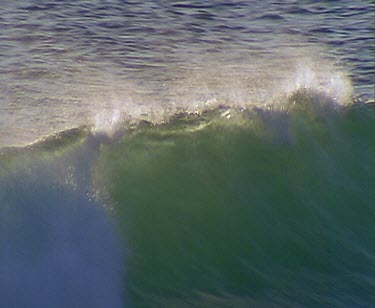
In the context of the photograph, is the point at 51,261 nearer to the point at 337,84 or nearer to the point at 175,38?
the point at 337,84

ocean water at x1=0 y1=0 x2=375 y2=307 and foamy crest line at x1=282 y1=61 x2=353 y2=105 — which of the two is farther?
foamy crest line at x1=282 y1=61 x2=353 y2=105

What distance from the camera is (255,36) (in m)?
8.76

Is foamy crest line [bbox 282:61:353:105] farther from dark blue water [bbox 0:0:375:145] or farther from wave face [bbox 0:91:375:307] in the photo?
wave face [bbox 0:91:375:307]

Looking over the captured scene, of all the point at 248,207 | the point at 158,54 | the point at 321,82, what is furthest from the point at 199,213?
the point at 158,54

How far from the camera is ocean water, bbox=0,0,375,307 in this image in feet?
17.7

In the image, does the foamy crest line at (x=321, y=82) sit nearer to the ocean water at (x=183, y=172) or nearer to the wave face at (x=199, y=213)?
the ocean water at (x=183, y=172)

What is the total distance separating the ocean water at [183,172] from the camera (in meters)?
5.40

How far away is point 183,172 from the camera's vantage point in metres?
6.23

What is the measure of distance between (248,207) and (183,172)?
0.58 metres

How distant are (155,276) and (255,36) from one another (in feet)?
13.1

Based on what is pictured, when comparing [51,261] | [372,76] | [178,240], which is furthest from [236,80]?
[51,261]

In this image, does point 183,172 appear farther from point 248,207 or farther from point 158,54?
point 158,54

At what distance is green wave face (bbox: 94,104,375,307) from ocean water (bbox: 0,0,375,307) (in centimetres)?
1

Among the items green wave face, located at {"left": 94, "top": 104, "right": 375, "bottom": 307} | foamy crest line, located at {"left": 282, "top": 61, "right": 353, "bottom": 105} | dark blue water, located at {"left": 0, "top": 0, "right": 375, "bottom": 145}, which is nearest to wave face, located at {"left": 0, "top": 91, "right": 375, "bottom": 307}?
green wave face, located at {"left": 94, "top": 104, "right": 375, "bottom": 307}
